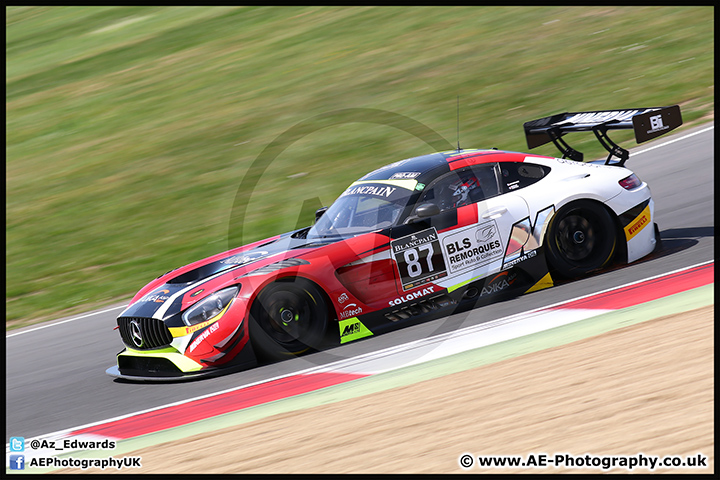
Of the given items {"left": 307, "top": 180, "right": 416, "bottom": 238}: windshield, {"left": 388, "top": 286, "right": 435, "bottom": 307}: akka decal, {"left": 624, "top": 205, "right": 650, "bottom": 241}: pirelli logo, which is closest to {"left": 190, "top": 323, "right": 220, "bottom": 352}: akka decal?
{"left": 307, "top": 180, "right": 416, "bottom": 238}: windshield

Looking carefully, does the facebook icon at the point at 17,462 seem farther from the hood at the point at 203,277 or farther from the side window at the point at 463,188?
the side window at the point at 463,188

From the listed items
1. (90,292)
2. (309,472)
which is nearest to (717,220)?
(309,472)

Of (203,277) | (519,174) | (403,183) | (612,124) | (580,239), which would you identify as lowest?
(580,239)

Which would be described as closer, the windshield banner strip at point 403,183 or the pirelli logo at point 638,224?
the windshield banner strip at point 403,183

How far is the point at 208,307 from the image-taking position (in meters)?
5.73

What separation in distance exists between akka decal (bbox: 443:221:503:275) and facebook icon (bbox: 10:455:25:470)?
3.61m

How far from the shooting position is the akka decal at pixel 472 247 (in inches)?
246

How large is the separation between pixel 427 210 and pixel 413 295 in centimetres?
75

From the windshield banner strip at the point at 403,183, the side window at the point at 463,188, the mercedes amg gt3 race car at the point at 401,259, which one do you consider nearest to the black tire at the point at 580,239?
the mercedes amg gt3 race car at the point at 401,259

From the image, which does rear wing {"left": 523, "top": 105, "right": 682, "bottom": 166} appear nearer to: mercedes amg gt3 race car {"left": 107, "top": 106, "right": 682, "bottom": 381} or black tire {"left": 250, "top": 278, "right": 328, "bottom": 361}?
mercedes amg gt3 race car {"left": 107, "top": 106, "right": 682, "bottom": 381}

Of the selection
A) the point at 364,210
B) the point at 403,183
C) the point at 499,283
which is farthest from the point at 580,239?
the point at 364,210

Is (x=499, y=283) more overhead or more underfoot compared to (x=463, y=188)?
more underfoot

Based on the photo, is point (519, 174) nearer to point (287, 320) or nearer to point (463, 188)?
point (463, 188)

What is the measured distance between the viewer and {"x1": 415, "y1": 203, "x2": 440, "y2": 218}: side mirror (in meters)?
6.09
